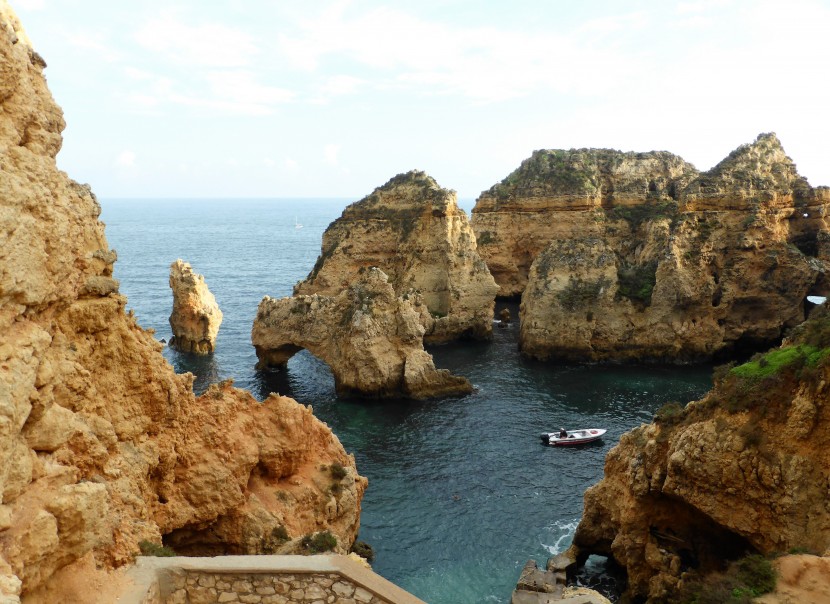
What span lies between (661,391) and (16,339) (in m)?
48.1

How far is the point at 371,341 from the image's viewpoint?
48.6m

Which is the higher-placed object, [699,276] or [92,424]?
[699,276]

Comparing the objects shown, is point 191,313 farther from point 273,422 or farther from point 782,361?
point 782,361

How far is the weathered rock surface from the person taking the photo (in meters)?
65.6

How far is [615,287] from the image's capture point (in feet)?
195

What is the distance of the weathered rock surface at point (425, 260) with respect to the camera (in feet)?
215

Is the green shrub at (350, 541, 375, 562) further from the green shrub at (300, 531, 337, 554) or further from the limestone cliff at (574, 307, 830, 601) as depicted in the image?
the limestone cliff at (574, 307, 830, 601)

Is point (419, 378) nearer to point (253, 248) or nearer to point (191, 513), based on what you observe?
point (191, 513)

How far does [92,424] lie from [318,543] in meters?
7.77

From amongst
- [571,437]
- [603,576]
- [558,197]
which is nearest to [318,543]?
[603,576]

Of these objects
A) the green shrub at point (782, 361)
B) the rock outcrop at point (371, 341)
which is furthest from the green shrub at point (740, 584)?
the rock outcrop at point (371, 341)

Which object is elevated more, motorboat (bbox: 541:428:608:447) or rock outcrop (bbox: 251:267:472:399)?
rock outcrop (bbox: 251:267:472:399)

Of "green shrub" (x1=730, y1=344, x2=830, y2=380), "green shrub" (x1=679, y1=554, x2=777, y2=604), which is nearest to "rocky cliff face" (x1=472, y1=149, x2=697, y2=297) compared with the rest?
"green shrub" (x1=730, y1=344, x2=830, y2=380)

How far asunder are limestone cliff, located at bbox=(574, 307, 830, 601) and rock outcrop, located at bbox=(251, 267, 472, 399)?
23957 mm
